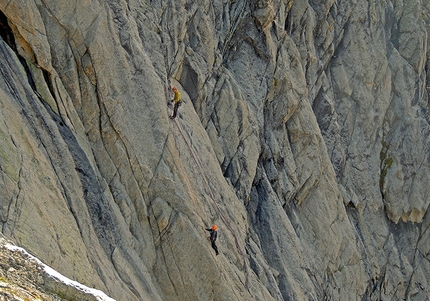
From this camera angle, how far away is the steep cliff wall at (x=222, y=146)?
25062 mm

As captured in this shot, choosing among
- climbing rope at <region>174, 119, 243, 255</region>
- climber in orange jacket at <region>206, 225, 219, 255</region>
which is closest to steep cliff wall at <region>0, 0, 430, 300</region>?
climbing rope at <region>174, 119, 243, 255</region>

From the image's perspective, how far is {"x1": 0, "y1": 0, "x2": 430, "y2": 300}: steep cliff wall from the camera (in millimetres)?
25062

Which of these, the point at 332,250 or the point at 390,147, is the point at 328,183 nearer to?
the point at 332,250

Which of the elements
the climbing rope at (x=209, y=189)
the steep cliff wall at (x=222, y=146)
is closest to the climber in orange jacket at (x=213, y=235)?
the steep cliff wall at (x=222, y=146)

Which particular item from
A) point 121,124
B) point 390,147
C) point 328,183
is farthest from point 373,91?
point 121,124

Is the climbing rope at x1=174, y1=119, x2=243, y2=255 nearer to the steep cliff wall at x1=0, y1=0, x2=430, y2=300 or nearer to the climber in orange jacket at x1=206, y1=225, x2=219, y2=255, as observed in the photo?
the steep cliff wall at x1=0, y1=0, x2=430, y2=300

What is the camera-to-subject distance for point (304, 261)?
43.8 meters

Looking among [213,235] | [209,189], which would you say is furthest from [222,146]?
[213,235]

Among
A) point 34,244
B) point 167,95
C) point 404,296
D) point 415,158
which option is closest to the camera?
point 34,244

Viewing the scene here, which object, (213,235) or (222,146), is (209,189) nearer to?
(213,235)

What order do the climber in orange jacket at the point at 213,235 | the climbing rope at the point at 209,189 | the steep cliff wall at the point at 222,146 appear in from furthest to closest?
the climbing rope at the point at 209,189
the climber in orange jacket at the point at 213,235
the steep cliff wall at the point at 222,146

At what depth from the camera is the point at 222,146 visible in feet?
130

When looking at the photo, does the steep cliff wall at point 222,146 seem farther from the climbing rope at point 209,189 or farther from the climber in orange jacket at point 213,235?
the climber in orange jacket at point 213,235

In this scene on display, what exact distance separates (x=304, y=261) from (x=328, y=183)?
840 centimetres
